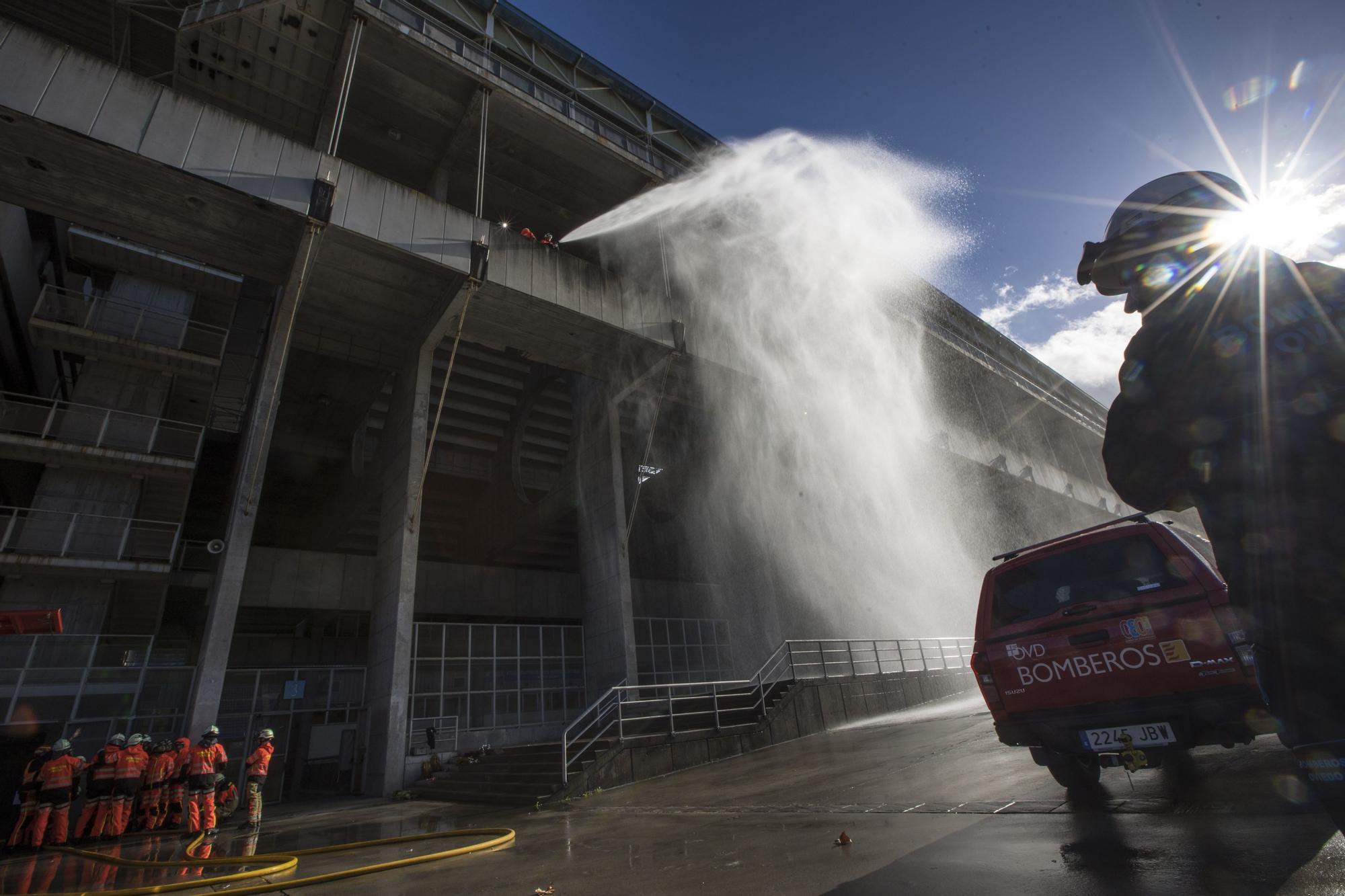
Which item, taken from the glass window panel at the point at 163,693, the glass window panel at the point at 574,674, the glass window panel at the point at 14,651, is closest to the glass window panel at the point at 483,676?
the glass window panel at the point at 574,674

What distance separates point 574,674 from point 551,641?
1.35m

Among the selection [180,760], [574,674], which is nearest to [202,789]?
[180,760]

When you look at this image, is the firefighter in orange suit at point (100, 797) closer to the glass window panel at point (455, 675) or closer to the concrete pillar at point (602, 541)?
the glass window panel at point (455, 675)

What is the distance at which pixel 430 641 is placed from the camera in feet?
60.5

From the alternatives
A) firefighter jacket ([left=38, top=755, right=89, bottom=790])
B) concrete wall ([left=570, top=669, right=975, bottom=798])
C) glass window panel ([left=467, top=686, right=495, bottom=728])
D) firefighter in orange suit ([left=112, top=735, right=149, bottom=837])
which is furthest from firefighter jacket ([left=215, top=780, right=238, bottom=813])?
glass window panel ([left=467, top=686, right=495, bottom=728])

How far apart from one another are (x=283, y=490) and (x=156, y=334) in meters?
7.85

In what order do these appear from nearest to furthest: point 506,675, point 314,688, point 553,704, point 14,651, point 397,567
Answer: point 14,651 → point 397,567 → point 314,688 → point 506,675 → point 553,704

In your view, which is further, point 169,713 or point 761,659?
point 761,659

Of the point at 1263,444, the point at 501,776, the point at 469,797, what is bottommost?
the point at 469,797

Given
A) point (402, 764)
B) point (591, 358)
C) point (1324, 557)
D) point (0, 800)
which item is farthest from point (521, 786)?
point (591, 358)

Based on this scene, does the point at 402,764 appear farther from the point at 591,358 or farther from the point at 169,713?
the point at 591,358

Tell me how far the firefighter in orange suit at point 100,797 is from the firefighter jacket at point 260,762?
272 centimetres

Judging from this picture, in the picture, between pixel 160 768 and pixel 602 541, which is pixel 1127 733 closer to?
pixel 160 768

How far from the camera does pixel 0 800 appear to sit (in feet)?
28.4
